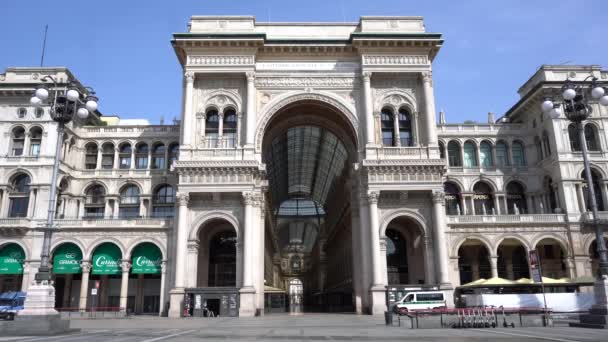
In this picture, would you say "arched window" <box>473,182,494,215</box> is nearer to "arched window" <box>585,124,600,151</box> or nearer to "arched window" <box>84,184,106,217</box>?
A: "arched window" <box>585,124,600,151</box>

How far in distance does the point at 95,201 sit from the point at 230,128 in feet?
56.8

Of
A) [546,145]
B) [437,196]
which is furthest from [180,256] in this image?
[546,145]

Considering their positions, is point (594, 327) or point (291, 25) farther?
point (291, 25)

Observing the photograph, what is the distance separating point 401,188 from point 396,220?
5282 mm

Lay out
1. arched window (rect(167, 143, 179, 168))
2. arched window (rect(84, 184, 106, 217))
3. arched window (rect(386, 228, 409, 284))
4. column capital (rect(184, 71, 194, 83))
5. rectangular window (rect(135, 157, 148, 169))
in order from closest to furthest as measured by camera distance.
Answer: column capital (rect(184, 71, 194, 83)) < arched window (rect(386, 228, 409, 284)) < arched window (rect(84, 184, 106, 217)) < arched window (rect(167, 143, 179, 168)) < rectangular window (rect(135, 157, 148, 169))

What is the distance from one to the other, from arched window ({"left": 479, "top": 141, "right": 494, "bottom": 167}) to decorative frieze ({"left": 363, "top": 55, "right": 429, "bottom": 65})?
45.4 ft

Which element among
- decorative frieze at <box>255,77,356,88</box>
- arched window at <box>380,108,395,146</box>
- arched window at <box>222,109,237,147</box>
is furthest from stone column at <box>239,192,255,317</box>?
arched window at <box>380,108,395,146</box>

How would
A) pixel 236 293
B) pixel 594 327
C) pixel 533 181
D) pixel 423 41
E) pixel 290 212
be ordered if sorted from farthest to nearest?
1. pixel 290 212
2. pixel 533 181
3. pixel 423 41
4. pixel 236 293
5. pixel 594 327

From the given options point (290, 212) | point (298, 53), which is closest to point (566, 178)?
point (298, 53)

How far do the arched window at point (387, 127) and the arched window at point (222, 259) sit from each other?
16.8 metres

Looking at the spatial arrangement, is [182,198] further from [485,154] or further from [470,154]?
[485,154]

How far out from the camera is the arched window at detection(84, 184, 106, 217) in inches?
1905

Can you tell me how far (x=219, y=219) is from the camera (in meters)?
40.5

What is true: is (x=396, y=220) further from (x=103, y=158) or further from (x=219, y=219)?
(x=103, y=158)
